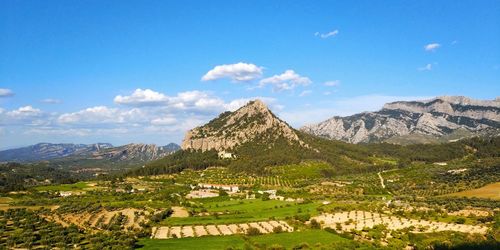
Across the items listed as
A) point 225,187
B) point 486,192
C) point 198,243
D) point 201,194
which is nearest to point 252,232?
point 198,243

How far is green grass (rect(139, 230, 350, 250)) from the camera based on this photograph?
71875 millimetres

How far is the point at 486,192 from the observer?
136 m

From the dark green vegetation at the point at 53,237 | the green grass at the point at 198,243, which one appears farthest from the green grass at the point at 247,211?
the dark green vegetation at the point at 53,237

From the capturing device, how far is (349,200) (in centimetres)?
12938

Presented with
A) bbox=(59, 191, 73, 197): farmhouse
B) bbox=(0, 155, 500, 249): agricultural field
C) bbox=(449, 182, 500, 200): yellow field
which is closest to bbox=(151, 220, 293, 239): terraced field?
bbox=(0, 155, 500, 249): agricultural field

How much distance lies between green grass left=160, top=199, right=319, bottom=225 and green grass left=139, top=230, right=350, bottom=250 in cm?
1810

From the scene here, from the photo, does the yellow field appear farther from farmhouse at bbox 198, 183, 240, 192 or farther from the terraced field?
farmhouse at bbox 198, 183, 240, 192

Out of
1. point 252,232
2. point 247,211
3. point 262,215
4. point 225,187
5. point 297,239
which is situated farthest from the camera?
point 225,187

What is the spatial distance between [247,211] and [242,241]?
1437 inches

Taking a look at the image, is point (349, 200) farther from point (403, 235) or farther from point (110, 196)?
point (110, 196)

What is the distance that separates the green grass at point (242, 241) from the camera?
236 feet

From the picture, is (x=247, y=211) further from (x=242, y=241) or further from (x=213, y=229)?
(x=242, y=241)

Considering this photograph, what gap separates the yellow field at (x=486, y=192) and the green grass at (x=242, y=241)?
73335 millimetres

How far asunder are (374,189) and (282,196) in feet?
119
